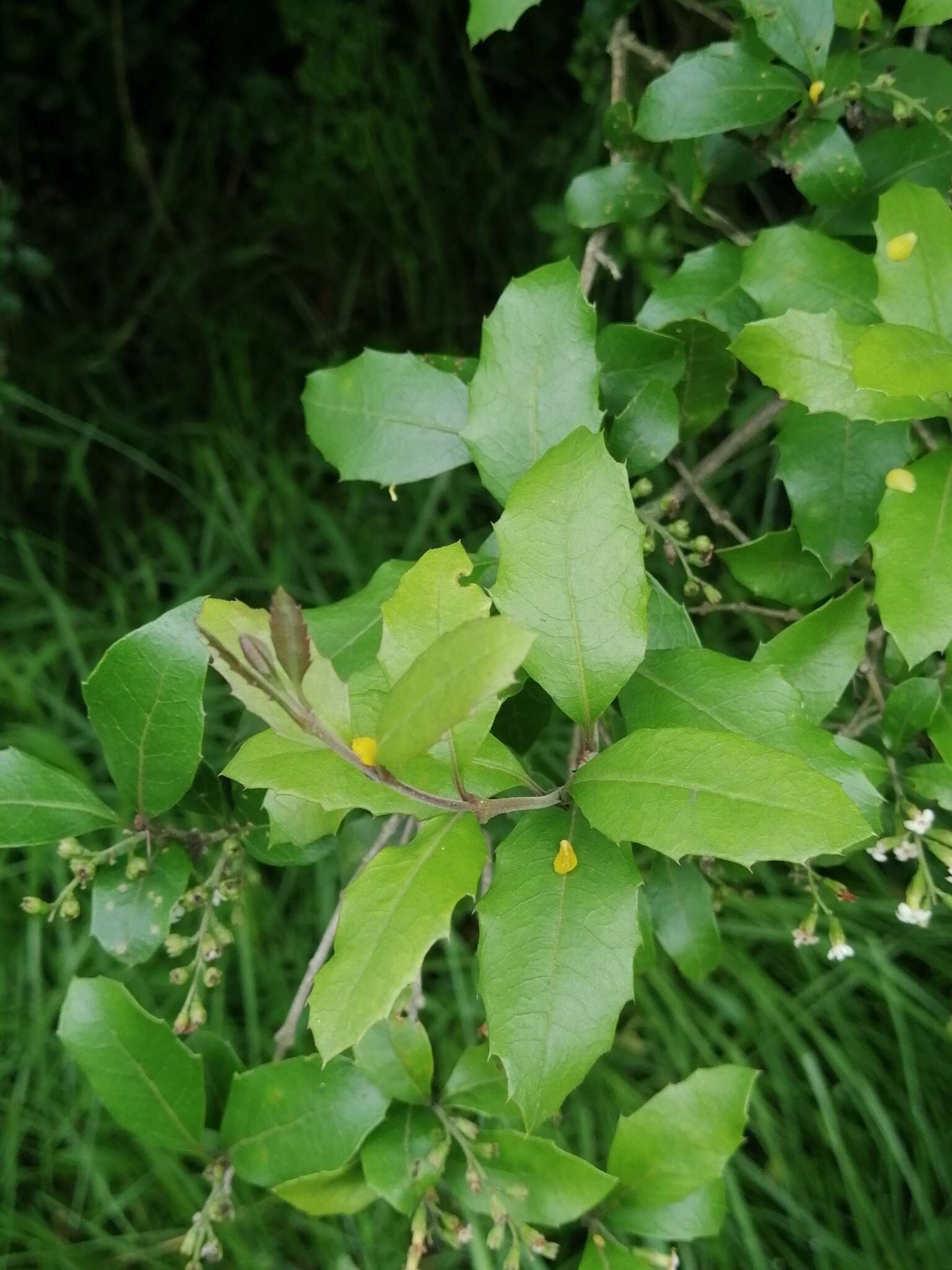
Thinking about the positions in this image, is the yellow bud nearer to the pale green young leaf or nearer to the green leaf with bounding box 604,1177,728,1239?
the pale green young leaf

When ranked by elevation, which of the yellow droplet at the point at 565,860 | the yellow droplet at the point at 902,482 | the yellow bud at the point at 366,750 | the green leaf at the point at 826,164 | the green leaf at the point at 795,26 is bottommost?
the yellow droplet at the point at 565,860

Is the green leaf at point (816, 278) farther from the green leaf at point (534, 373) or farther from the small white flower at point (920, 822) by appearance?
the small white flower at point (920, 822)

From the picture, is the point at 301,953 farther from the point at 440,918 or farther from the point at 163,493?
the point at 440,918

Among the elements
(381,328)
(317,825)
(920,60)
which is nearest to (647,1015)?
(317,825)

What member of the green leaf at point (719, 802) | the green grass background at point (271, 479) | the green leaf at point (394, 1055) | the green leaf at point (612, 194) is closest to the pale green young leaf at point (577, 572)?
the green leaf at point (719, 802)

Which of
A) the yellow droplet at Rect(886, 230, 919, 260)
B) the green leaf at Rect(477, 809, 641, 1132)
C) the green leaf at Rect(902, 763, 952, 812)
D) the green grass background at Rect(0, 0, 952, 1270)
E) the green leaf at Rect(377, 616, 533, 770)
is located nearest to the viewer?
the green leaf at Rect(377, 616, 533, 770)

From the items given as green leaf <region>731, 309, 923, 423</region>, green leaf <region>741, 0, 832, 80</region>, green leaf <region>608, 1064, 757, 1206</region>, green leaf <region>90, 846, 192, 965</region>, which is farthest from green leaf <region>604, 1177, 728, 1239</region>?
green leaf <region>741, 0, 832, 80</region>
